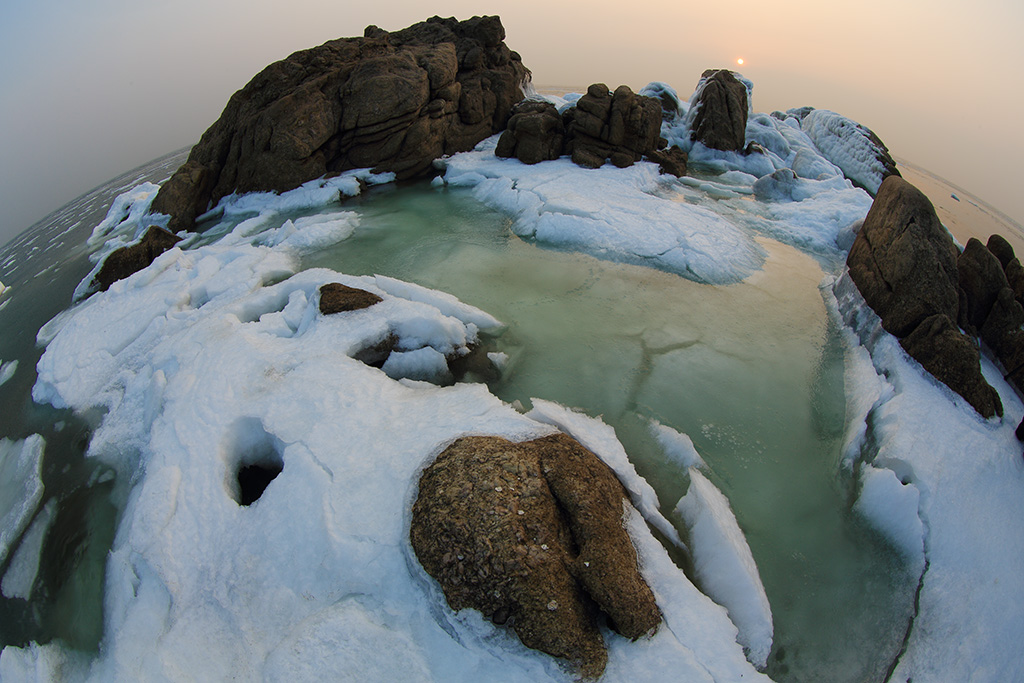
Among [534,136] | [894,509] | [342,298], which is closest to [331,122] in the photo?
[534,136]

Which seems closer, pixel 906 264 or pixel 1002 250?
pixel 906 264

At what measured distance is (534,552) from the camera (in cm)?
323

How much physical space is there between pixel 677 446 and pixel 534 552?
7.75 ft

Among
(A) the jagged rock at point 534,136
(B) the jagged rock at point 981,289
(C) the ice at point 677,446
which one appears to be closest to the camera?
(C) the ice at point 677,446

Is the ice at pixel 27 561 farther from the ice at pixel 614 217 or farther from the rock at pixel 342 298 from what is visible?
the ice at pixel 614 217

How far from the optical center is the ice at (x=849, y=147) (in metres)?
16.1

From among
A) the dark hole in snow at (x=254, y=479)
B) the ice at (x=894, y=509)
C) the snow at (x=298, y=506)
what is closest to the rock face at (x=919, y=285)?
the ice at (x=894, y=509)

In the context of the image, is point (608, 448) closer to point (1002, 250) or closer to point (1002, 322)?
point (1002, 322)

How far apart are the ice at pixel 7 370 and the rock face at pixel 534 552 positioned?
7.44 metres

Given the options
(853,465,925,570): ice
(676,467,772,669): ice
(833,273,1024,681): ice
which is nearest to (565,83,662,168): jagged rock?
(833,273,1024,681): ice

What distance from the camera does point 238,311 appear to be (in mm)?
6688

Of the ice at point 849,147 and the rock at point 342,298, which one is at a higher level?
the rock at point 342,298

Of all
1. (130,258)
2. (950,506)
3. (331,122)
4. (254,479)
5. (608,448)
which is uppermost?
(331,122)

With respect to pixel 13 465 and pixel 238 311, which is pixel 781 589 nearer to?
pixel 238 311
